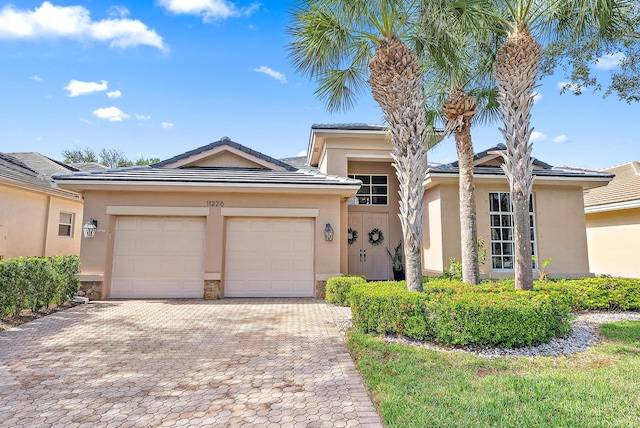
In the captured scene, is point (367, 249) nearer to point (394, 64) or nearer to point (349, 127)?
point (349, 127)

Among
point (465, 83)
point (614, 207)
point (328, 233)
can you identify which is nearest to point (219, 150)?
point (328, 233)

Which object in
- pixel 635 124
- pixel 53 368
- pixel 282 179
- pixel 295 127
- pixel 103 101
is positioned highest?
pixel 103 101

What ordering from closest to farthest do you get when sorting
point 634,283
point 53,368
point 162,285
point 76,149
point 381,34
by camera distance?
point 53,368 < point 381,34 < point 634,283 < point 162,285 < point 76,149

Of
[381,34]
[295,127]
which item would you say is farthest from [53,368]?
[295,127]

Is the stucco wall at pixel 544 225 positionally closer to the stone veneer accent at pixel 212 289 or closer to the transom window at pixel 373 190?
the transom window at pixel 373 190

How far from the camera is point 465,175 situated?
9258 mm

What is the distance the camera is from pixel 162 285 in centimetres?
1049

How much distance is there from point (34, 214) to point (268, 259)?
37.6 feet

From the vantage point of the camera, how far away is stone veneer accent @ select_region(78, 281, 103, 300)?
999 cm

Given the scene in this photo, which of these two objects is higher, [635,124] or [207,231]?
[635,124]

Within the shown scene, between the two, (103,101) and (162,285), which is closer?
(162,285)

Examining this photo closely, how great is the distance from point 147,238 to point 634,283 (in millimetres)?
14385

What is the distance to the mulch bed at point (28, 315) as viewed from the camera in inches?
281

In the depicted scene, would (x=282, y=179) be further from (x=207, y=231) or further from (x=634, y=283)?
(x=634, y=283)
